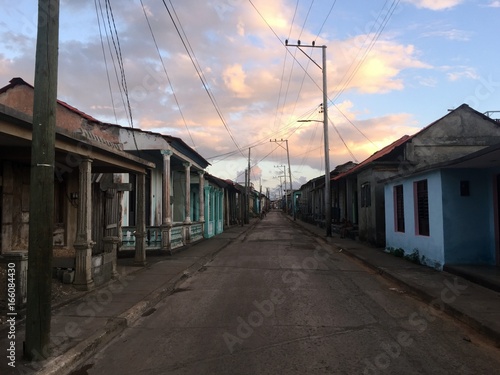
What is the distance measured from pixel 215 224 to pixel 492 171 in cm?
1953

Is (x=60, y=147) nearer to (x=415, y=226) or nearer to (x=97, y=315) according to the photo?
(x=97, y=315)

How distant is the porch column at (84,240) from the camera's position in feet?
28.2

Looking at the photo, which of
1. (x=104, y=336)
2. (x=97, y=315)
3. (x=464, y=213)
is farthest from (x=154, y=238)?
(x=464, y=213)

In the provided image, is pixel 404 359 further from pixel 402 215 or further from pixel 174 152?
pixel 174 152

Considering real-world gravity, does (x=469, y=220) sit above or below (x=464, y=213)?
below

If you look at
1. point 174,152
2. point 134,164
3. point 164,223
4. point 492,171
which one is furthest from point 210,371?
Result: point 174,152

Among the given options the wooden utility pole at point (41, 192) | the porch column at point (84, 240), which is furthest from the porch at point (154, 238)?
the wooden utility pole at point (41, 192)

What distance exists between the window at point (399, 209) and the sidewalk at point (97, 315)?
24.0 ft

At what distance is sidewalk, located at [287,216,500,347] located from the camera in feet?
20.9

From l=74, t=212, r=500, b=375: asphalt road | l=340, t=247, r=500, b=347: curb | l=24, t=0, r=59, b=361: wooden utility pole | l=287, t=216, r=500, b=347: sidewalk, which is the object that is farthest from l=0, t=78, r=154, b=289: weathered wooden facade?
l=287, t=216, r=500, b=347: sidewalk

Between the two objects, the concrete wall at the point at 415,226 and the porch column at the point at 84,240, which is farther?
the concrete wall at the point at 415,226

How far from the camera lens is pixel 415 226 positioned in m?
13.1

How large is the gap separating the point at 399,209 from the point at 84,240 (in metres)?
10.6

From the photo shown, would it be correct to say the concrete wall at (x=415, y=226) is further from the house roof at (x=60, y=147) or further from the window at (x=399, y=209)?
the house roof at (x=60, y=147)
